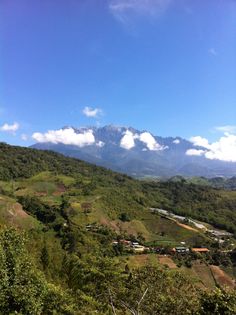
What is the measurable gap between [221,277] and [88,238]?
3222 cm

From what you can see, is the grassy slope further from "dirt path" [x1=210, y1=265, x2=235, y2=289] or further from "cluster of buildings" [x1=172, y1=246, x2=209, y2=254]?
"cluster of buildings" [x1=172, y1=246, x2=209, y2=254]

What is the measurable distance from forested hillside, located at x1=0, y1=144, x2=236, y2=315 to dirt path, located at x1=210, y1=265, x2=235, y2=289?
5.99 m

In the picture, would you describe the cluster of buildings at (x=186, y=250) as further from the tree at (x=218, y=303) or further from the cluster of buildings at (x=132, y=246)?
the tree at (x=218, y=303)

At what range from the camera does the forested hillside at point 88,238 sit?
20.5 metres


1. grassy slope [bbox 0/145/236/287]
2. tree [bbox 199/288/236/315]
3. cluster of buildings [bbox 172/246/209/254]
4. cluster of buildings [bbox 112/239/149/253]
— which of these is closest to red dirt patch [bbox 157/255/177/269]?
grassy slope [bbox 0/145/236/287]

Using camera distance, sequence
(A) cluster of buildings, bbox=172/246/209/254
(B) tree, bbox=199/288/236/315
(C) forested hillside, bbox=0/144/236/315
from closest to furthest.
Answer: (B) tree, bbox=199/288/236/315, (C) forested hillside, bbox=0/144/236/315, (A) cluster of buildings, bbox=172/246/209/254

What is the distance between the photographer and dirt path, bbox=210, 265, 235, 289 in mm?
85325

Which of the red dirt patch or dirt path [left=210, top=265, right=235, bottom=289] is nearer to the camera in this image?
dirt path [left=210, top=265, right=235, bottom=289]

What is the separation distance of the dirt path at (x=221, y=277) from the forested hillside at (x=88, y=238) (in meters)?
5.99

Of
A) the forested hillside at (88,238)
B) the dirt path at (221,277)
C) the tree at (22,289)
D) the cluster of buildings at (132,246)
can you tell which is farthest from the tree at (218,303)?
the cluster of buildings at (132,246)

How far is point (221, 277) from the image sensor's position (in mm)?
88562

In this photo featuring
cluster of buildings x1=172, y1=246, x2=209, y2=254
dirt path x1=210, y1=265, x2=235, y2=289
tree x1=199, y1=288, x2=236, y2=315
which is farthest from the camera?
cluster of buildings x1=172, y1=246, x2=209, y2=254

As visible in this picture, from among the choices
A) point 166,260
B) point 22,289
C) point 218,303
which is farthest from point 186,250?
point 22,289

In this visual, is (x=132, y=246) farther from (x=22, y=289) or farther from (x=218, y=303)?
(x=218, y=303)
